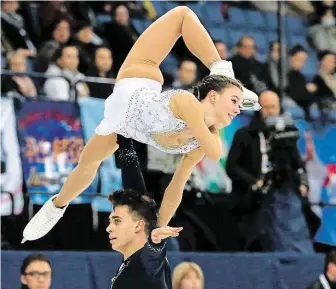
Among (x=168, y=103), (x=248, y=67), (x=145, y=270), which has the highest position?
(x=248, y=67)

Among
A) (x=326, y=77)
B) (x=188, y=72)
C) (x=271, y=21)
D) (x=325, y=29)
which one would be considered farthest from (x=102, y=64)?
(x=325, y=29)

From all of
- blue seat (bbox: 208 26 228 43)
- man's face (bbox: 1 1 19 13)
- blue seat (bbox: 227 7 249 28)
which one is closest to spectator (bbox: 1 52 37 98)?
man's face (bbox: 1 1 19 13)

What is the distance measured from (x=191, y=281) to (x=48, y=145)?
1637mm

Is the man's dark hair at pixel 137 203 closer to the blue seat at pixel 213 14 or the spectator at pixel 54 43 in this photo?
the spectator at pixel 54 43

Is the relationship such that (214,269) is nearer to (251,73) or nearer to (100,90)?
(100,90)

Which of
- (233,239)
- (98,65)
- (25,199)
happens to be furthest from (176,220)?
(98,65)

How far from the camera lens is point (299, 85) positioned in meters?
10.1

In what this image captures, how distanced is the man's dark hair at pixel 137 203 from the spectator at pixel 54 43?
153 inches

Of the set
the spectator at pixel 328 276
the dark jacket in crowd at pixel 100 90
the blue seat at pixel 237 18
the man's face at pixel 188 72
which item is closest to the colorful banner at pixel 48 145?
the dark jacket in crowd at pixel 100 90

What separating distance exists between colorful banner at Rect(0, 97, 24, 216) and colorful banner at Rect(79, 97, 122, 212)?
1.94 feet

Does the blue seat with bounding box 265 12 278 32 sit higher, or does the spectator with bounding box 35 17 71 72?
the blue seat with bounding box 265 12 278 32

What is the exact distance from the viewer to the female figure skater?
4.54 meters

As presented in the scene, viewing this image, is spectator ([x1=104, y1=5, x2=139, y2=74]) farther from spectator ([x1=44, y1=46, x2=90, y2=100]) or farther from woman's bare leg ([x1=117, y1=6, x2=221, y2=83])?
woman's bare leg ([x1=117, y1=6, x2=221, y2=83])

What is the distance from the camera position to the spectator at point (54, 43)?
27.4 feet
